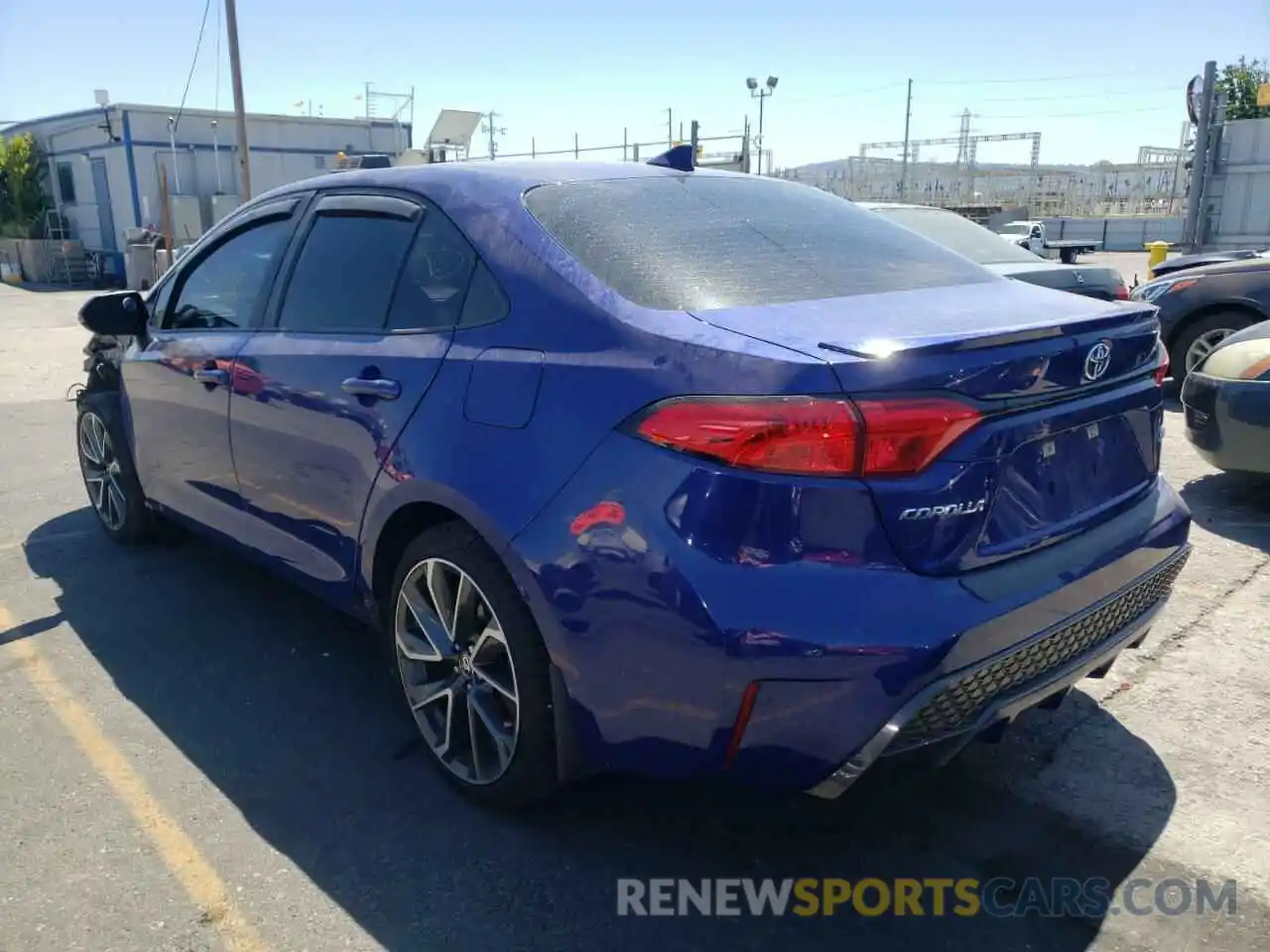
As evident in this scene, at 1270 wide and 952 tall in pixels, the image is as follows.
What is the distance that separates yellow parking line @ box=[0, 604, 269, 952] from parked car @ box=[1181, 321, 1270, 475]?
16.0 feet

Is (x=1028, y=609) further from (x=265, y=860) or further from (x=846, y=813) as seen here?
(x=265, y=860)

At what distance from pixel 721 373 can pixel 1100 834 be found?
162 centimetres

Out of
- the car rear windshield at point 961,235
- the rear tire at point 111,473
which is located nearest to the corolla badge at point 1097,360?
the rear tire at point 111,473

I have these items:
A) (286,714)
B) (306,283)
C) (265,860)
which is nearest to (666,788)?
(265,860)

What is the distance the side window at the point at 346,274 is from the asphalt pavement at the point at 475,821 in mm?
1273

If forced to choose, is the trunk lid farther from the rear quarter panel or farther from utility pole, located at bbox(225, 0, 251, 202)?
utility pole, located at bbox(225, 0, 251, 202)

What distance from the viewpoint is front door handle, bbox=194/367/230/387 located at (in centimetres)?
362

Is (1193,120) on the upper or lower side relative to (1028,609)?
upper

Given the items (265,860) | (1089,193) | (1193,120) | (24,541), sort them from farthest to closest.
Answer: (1089,193) → (1193,120) → (24,541) → (265,860)

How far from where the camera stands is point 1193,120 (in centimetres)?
2197

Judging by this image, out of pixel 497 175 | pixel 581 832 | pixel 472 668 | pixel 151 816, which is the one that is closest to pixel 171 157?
pixel 497 175

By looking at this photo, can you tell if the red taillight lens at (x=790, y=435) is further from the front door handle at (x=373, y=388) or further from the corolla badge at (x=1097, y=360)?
the front door handle at (x=373, y=388)

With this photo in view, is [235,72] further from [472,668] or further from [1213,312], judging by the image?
[472,668]

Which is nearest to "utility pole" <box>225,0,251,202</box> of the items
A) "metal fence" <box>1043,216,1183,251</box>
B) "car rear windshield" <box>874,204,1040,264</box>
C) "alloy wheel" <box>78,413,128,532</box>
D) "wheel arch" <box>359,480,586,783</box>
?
"car rear windshield" <box>874,204,1040,264</box>
